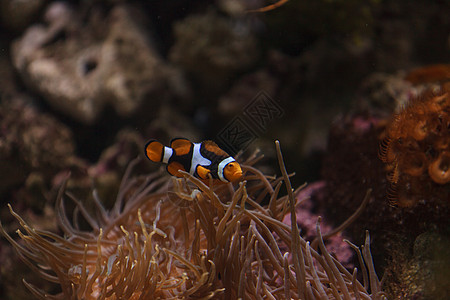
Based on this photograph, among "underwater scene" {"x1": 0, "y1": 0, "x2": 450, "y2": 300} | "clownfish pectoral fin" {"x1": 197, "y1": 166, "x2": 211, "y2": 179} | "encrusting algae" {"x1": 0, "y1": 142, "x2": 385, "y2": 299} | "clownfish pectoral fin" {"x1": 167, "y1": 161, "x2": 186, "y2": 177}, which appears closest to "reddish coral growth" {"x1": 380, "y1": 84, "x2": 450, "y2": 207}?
"underwater scene" {"x1": 0, "y1": 0, "x2": 450, "y2": 300}

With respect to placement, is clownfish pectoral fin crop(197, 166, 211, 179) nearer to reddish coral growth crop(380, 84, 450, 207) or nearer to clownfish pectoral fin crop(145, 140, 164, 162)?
clownfish pectoral fin crop(145, 140, 164, 162)

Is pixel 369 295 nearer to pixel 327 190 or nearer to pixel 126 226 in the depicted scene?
pixel 327 190

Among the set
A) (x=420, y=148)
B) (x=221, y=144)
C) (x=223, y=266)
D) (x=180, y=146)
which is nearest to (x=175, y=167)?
(x=180, y=146)

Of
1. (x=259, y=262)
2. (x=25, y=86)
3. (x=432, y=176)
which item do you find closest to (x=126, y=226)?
(x=259, y=262)

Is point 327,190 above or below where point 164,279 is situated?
below

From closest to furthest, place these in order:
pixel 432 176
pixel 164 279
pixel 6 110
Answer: pixel 432 176 → pixel 164 279 → pixel 6 110

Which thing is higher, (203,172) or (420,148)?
(203,172)

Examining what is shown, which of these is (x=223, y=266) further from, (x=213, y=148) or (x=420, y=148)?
(x=420, y=148)
